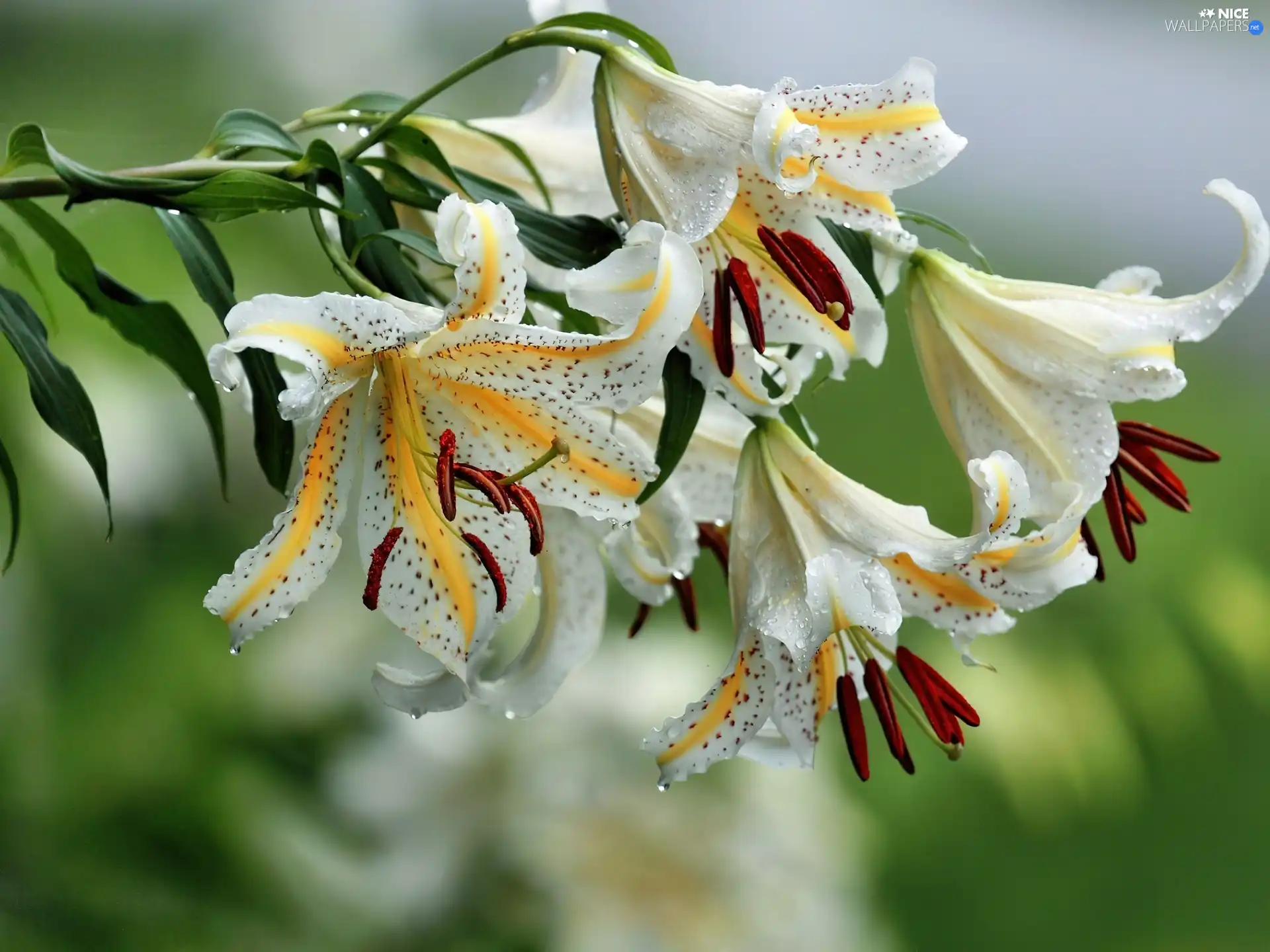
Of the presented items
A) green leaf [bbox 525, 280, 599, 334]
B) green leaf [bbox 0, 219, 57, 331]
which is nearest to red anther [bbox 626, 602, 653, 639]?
green leaf [bbox 525, 280, 599, 334]

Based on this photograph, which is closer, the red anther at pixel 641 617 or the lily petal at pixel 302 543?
the lily petal at pixel 302 543

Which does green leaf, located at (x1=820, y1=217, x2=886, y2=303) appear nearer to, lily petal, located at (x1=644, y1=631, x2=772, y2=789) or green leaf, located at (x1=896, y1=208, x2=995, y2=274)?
A: green leaf, located at (x1=896, y1=208, x2=995, y2=274)

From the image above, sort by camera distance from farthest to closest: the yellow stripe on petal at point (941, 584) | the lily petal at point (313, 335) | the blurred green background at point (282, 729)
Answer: the blurred green background at point (282, 729) → the yellow stripe on petal at point (941, 584) → the lily petal at point (313, 335)

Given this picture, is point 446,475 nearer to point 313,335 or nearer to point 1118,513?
point 313,335

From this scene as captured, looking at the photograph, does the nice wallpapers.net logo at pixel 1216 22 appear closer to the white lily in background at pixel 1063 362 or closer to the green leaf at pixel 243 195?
the white lily in background at pixel 1063 362

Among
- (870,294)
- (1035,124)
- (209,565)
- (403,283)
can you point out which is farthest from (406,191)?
(1035,124)

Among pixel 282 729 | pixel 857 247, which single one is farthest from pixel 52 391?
pixel 282 729

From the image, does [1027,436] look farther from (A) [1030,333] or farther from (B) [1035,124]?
(B) [1035,124]

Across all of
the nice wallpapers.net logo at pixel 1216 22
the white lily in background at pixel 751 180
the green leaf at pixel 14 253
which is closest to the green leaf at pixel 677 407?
the white lily in background at pixel 751 180
